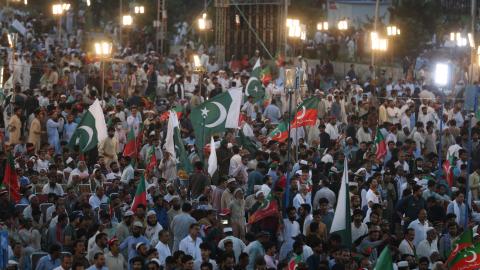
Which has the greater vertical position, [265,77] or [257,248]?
[265,77]

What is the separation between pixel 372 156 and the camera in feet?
79.9

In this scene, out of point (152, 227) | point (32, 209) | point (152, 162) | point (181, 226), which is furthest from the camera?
point (152, 162)

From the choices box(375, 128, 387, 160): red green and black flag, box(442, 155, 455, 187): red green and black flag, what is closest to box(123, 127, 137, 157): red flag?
box(375, 128, 387, 160): red green and black flag

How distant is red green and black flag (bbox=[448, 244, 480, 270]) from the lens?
17.7m

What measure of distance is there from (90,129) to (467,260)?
838 centimetres

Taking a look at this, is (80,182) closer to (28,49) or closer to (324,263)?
(324,263)

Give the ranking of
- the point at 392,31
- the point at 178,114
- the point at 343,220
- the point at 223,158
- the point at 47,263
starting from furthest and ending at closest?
the point at 392,31 → the point at 178,114 → the point at 223,158 → the point at 343,220 → the point at 47,263

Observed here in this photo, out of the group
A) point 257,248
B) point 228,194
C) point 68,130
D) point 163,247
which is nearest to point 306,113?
point 68,130

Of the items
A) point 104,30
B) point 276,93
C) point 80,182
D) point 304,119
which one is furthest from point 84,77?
point 104,30

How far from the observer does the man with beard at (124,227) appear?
18.4 m

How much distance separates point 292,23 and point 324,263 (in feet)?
79.7

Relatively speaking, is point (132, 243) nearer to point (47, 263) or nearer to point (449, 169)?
point (47, 263)

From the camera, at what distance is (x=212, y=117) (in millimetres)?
23953

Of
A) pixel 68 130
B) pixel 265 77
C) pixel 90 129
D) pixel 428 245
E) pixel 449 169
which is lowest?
pixel 428 245
